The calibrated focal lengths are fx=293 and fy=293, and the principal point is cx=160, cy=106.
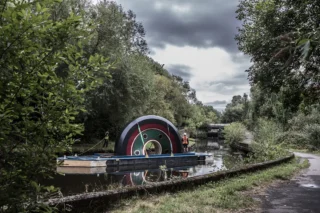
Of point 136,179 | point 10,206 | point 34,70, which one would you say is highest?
point 34,70

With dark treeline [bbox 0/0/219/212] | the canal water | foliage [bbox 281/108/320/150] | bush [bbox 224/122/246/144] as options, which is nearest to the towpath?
the canal water

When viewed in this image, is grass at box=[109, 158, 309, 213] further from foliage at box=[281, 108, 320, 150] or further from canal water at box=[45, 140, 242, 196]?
foliage at box=[281, 108, 320, 150]

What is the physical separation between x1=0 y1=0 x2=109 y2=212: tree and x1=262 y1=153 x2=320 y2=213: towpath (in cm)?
540

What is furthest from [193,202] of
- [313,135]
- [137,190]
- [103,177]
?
[313,135]

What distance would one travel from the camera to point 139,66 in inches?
1056

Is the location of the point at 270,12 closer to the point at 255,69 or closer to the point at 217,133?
the point at 255,69

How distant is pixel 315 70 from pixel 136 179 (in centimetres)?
1113

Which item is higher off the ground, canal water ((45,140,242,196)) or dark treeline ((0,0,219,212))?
dark treeline ((0,0,219,212))

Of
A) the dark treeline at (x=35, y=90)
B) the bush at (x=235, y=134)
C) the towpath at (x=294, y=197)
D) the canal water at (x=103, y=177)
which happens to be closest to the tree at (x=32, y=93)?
the dark treeline at (x=35, y=90)

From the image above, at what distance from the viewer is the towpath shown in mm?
6570

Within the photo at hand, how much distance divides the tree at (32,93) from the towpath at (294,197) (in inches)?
213

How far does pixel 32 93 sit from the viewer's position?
2301 mm

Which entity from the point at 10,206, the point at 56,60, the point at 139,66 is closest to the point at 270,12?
the point at 56,60

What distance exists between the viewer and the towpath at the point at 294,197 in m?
6.57
